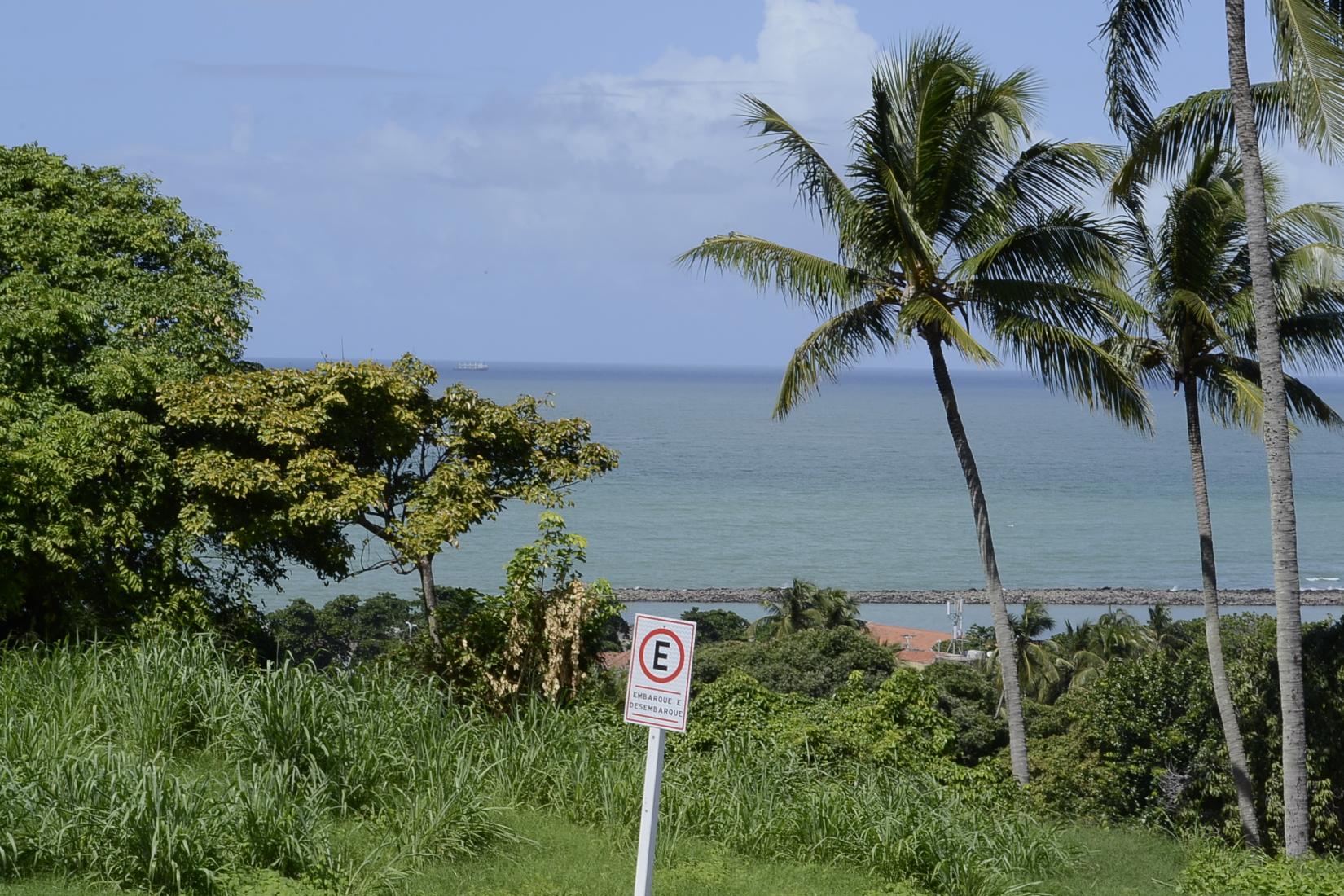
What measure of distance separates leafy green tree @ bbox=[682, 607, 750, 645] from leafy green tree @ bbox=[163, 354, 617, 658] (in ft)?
131

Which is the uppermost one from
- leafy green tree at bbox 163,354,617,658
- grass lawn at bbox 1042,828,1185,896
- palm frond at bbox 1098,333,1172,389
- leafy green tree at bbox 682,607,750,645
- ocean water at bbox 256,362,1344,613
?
ocean water at bbox 256,362,1344,613

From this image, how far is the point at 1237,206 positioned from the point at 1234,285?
102 centimetres

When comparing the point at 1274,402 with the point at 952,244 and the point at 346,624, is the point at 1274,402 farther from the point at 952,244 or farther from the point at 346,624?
the point at 346,624

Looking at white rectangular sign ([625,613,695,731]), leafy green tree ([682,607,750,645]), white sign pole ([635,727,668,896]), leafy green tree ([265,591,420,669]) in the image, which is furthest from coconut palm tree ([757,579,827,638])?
white rectangular sign ([625,613,695,731])

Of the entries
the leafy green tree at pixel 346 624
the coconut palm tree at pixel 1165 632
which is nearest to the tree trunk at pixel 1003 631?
the leafy green tree at pixel 346 624

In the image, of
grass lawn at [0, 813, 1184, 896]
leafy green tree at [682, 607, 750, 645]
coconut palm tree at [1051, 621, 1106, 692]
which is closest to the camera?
grass lawn at [0, 813, 1184, 896]

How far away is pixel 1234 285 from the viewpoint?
15797 millimetres

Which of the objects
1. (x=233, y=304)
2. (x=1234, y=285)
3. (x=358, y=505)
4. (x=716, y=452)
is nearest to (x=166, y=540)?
(x=358, y=505)

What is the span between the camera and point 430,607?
13672 millimetres

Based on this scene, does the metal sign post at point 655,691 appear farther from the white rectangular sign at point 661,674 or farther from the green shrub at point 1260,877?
the green shrub at point 1260,877

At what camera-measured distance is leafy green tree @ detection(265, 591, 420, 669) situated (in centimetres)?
3772

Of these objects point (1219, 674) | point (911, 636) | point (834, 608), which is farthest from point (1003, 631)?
point (911, 636)

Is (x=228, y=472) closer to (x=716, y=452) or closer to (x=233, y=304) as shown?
(x=233, y=304)

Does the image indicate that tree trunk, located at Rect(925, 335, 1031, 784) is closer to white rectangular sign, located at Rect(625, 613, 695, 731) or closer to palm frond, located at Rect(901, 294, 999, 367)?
palm frond, located at Rect(901, 294, 999, 367)
